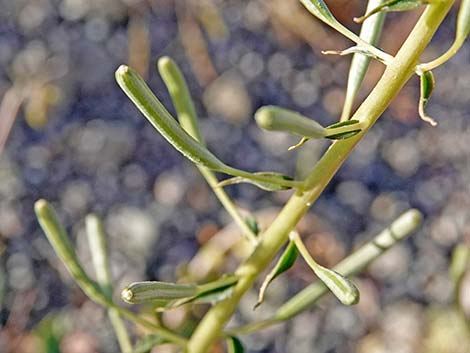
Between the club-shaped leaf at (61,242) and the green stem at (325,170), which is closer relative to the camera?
the green stem at (325,170)

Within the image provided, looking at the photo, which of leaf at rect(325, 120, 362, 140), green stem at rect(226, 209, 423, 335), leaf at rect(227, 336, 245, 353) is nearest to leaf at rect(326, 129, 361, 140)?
leaf at rect(325, 120, 362, 140)

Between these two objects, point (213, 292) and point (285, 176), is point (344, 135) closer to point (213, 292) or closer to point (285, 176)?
point (285, 176)

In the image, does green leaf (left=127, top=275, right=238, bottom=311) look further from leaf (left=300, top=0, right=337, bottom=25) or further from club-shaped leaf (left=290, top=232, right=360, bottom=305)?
leaf (left=300, top=0, right=337, bottom=25)

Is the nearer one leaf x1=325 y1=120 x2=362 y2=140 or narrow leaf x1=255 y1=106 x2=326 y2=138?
narrow leaf x1=255 y1=106 x2=326 y2=138

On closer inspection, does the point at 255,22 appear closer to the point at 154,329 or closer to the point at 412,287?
the point at 412,287

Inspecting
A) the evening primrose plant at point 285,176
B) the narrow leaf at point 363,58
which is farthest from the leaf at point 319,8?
the narrow leaf at point 363,58

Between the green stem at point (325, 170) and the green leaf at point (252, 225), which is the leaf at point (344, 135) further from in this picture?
the green leaf at point (252, 225)

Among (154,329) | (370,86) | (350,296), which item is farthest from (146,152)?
(350,296)
